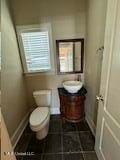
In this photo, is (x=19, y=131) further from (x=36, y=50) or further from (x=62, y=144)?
(x=36, y=50)

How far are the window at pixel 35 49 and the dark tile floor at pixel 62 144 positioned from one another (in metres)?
1.22

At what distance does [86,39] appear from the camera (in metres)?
2.36

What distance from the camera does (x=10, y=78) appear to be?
2.03m

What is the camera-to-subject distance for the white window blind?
2.37 m

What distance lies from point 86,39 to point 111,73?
4.45 feet

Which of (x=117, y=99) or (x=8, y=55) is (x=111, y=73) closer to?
(x=117, y=99)

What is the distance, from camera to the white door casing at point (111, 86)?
1.07m

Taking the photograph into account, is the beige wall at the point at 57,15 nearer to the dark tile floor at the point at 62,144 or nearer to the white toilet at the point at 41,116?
the white toilet at the point at 41,116

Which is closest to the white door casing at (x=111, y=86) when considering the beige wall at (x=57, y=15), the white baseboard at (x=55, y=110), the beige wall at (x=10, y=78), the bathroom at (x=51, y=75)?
the bathroom at (x=51, y=75)

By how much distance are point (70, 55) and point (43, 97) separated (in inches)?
38.7

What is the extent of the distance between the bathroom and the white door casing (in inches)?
18.5

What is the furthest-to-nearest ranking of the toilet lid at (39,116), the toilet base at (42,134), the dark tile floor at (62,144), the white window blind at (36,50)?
the white window blind at (36,50) → the toilet base at (42,134) → the toilet lid at (39,116) → the dark tile floor at (62,144)

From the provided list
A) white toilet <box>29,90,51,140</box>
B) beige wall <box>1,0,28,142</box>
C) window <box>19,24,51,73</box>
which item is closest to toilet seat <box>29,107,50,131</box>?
white toilet <box>29,90,51,140</box>

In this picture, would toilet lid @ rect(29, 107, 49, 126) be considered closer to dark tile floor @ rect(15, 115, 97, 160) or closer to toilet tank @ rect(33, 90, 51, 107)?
toilet tank @ rect(33, 90, 51, 107)
